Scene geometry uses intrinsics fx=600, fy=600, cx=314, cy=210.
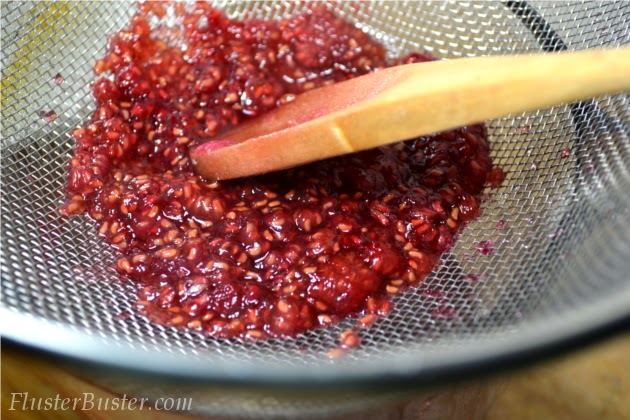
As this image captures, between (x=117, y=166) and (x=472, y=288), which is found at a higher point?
(x=117, y=166)

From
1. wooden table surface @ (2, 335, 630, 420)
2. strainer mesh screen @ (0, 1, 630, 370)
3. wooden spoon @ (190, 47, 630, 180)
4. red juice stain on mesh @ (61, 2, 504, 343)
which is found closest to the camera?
wooden spoon @ (190, 47, 630, 180)

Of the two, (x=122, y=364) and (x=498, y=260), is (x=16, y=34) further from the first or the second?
(x=498, y=260)

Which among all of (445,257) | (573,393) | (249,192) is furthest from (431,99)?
(573,393)

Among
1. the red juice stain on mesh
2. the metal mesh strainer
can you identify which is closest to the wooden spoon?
the red juice stain on mesh

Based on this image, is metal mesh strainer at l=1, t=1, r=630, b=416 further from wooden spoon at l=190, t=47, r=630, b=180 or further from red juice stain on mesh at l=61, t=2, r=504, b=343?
wooden spoon at l=190, t=47, r=630, b=180

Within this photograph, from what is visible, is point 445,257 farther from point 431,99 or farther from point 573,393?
point 573,393

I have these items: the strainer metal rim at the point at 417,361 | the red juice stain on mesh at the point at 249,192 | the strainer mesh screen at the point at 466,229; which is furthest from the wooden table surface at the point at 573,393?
the strainer metal rim at the point at 417,361

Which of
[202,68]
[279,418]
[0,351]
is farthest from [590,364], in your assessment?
[0,351]
